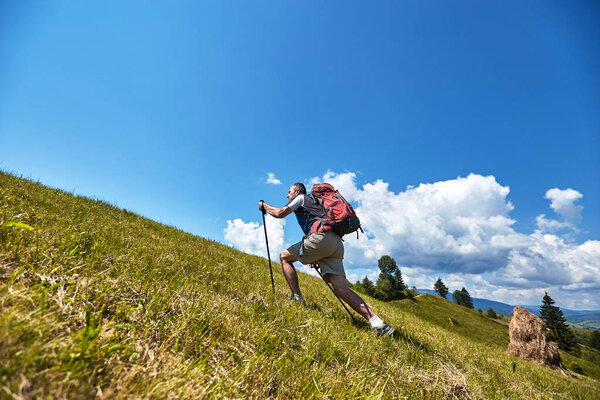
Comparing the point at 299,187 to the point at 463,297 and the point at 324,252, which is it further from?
the point at 463,297

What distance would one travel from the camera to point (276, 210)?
5797mm

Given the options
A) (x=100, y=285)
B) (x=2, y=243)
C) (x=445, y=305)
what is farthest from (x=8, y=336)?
(x=445, y=305)

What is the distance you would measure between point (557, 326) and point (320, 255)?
136 m

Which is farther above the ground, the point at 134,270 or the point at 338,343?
the point at 134,270

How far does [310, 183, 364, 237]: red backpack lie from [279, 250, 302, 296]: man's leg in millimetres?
1186

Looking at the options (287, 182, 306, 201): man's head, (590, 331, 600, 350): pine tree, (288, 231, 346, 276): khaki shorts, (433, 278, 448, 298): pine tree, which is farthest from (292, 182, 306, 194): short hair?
(590, 331, 600, 350): pine tree

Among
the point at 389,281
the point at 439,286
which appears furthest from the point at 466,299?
the point at 389,281

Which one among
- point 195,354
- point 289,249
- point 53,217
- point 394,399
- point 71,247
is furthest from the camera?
point 289,249

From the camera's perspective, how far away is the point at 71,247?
2834mm

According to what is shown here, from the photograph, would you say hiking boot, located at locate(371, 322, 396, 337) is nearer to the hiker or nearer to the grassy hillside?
the hiker

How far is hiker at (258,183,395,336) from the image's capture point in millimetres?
4738

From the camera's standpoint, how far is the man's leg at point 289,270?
5.73 meters

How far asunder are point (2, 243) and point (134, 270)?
120cm

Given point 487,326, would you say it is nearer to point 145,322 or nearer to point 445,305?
point 445,305
